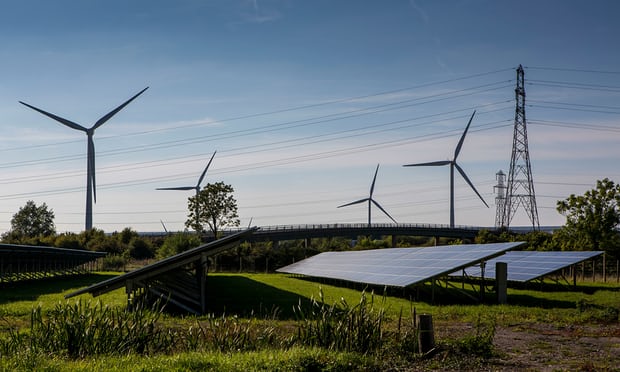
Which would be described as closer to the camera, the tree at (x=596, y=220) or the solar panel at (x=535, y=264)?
the solar panel at (x=535, y=264)

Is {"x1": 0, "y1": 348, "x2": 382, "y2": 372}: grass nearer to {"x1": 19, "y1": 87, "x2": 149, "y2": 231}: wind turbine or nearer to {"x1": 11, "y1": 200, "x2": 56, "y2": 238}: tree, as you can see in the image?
{"x1": 19, "y1": 87, "x2": 149, "y2": 231}: wind turbine

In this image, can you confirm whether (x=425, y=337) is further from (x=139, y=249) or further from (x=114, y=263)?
(x=139, y=249)

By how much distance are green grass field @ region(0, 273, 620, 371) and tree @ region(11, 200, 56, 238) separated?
8142cm

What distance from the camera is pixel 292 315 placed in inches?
881

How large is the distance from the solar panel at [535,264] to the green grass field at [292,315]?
1055 mm

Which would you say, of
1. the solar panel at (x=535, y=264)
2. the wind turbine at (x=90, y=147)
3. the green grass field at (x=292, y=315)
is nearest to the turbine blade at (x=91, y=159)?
the wind turbine at (x=90, y=147)

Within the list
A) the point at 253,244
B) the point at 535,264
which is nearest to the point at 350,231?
the point at 253,244

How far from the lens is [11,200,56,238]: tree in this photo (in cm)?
11912

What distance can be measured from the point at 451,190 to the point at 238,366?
8222cm

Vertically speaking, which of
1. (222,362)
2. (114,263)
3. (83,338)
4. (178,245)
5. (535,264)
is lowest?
(114,263)

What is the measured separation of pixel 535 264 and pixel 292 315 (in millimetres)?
17849

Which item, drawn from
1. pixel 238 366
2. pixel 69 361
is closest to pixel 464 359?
pixel 238 366

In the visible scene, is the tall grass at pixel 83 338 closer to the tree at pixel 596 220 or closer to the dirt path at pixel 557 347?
the dirt path at pixel 557 347

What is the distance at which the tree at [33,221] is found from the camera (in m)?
119
